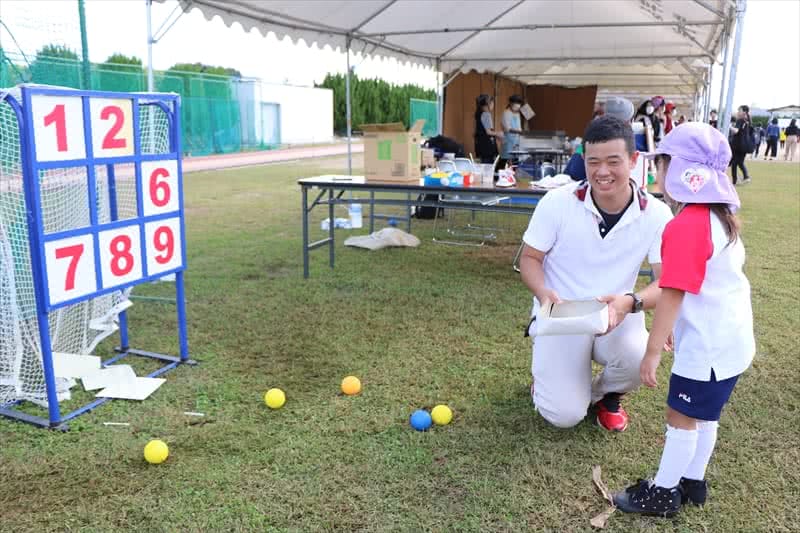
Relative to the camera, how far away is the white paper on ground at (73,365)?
3.56m

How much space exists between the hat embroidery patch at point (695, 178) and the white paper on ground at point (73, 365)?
3.28 metres

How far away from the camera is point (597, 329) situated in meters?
2.34

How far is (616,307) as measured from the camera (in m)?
2.47

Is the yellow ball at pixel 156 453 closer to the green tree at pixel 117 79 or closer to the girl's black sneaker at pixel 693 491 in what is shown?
the girl's black sneaker at pixel 693 491

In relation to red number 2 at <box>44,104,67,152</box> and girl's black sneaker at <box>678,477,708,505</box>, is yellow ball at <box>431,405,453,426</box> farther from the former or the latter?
red number 2 at <box>44,104,67,152</box>

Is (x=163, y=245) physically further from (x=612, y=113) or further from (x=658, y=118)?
(x=658, y=118)

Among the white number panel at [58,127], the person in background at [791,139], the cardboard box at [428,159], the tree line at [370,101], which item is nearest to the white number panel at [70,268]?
the white number panel at [58,127]

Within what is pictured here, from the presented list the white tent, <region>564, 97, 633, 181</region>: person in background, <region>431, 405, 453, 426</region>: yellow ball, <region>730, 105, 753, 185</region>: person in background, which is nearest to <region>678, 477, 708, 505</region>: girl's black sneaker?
<region>431, 405, 453, 426</region>: yellow ball

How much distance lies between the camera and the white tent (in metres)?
A: 7.12

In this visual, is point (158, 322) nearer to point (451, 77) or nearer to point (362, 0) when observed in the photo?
point (362, 0)

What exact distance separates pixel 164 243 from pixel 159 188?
321 mm

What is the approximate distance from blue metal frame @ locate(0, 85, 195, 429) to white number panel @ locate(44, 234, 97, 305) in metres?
0.02

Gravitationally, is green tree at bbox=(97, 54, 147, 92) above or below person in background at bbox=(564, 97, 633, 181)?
above

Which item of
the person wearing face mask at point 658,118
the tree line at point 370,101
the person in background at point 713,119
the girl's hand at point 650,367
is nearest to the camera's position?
the girl's hand at point 650,367
